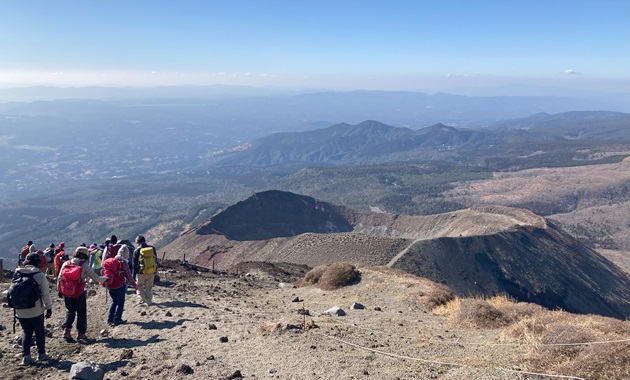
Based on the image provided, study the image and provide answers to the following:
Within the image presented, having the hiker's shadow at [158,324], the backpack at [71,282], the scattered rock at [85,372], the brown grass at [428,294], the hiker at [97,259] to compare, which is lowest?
the brown grass at [428,294]

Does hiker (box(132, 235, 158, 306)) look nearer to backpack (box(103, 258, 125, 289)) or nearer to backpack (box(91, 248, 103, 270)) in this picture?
backpack (box(103, 258, 125, 289))

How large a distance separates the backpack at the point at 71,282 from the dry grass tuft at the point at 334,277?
1069 centimetres

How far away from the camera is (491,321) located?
9.88 m

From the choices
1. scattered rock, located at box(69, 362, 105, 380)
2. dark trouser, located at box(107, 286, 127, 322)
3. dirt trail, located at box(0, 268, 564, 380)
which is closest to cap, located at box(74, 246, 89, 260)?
dark trouser, located at box(107, 286, 127, 322)

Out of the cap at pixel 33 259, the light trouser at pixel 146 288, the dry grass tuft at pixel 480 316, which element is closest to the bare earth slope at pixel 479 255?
the dry grass tuft at pixel 480 316

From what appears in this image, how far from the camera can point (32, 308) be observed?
26.5 feet

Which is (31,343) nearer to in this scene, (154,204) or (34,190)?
(154,204)

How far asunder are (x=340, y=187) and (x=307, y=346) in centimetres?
13404

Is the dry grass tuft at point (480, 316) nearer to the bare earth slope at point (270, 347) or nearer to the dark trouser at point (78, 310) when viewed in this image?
the bare earth slope at point (270, 347)

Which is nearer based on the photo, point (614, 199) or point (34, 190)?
point (614, 199)

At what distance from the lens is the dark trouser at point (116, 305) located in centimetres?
1062

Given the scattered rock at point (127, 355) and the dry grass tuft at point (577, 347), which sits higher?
the dry grass tuft at point (577, 347)

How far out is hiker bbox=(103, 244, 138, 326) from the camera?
34.6 feet

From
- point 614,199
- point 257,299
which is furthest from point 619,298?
point 614,199
